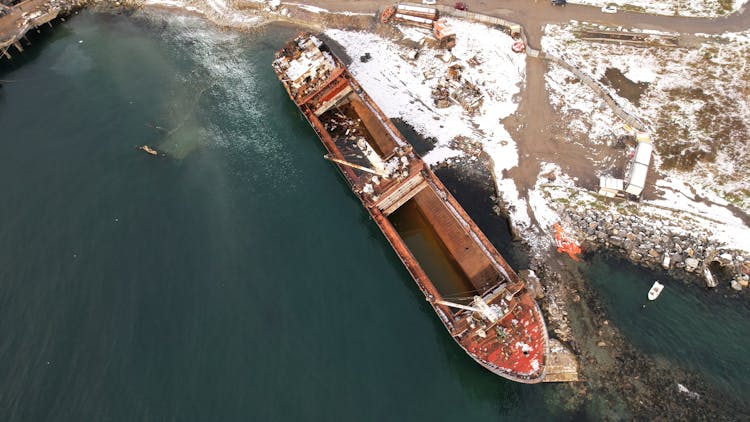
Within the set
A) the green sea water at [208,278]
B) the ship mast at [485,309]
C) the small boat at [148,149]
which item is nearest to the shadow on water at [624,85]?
the green sea water at [208,278]

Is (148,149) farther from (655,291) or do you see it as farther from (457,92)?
(655,291)

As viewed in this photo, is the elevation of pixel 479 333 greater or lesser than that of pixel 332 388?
greater

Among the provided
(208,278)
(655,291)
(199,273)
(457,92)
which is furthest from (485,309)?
(457,92)

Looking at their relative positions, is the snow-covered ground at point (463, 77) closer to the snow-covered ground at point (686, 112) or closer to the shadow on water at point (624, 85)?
the snow-covered ground at point (686, 112)

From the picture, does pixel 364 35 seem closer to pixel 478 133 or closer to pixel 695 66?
pixel 478 133

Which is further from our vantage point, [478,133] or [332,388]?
[478,133]

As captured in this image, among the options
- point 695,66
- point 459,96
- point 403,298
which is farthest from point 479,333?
point 695,66

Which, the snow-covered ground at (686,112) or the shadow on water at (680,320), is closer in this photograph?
the shadow on water at (680,320)
